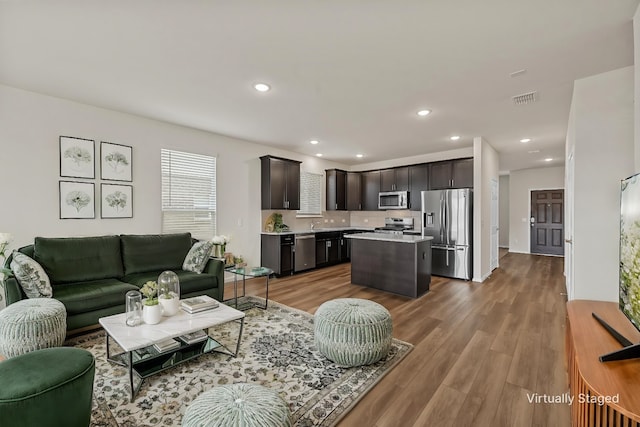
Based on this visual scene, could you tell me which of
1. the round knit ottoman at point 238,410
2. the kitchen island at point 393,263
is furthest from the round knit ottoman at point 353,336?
the kitchen island at point 393,263

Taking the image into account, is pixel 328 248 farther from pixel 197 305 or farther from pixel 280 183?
pixel 197 305

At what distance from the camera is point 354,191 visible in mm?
7816

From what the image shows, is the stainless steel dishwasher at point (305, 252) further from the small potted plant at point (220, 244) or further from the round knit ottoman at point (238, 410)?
the round knit ottoman at point (238, 410)

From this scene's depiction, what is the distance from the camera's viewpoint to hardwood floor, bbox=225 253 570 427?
1.85 m

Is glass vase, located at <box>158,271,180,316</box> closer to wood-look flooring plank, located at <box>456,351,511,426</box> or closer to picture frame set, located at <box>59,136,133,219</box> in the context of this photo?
picture frame set, located at <box>59,136,133,219</box>

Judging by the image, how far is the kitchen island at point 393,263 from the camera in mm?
4270

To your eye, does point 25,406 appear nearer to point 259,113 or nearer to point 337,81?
point 337,81

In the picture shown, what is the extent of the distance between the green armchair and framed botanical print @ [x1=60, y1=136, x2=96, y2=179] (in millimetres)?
2740

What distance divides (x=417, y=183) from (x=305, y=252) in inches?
120

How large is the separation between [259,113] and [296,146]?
2067mm

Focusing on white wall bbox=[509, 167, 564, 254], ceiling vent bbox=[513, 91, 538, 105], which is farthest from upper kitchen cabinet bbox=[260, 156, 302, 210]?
white wall bbox=[509, 167, 564, 254]

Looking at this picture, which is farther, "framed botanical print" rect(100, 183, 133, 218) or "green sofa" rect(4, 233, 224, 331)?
"framed botanical print" rect(100, 183, 133, 218)

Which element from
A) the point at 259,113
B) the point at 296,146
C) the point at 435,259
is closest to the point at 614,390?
the point at 259,113

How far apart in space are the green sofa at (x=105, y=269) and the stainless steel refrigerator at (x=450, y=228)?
167 inches
